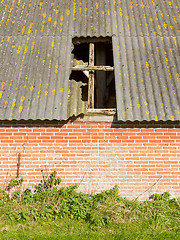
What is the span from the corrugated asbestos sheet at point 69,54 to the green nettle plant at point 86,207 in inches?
63.2

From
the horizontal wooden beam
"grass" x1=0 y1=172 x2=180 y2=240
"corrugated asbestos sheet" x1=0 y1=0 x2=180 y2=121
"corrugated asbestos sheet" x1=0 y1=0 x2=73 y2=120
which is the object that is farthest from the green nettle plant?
the horizontal wooden beam

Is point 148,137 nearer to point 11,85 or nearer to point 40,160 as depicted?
point 40,160

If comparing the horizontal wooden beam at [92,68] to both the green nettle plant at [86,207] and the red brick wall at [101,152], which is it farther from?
the green nettle plant at [86,207]

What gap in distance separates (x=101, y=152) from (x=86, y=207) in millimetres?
1152

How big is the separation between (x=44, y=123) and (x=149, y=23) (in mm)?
3899

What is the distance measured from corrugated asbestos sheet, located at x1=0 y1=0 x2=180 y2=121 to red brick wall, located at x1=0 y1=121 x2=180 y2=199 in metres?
0.41

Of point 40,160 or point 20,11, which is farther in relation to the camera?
point 20,11

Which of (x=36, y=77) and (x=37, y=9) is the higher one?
(x=37, y=9)

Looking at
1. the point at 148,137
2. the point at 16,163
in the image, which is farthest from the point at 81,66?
the point at 16,163

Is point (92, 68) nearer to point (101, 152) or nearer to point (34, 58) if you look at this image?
point (34, 58)

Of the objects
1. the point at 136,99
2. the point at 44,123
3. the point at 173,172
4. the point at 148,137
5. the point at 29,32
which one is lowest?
the point at 173,172

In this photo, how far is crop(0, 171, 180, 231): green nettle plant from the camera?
13.6 feet

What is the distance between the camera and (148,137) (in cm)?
469

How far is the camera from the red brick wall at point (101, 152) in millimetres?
4699
